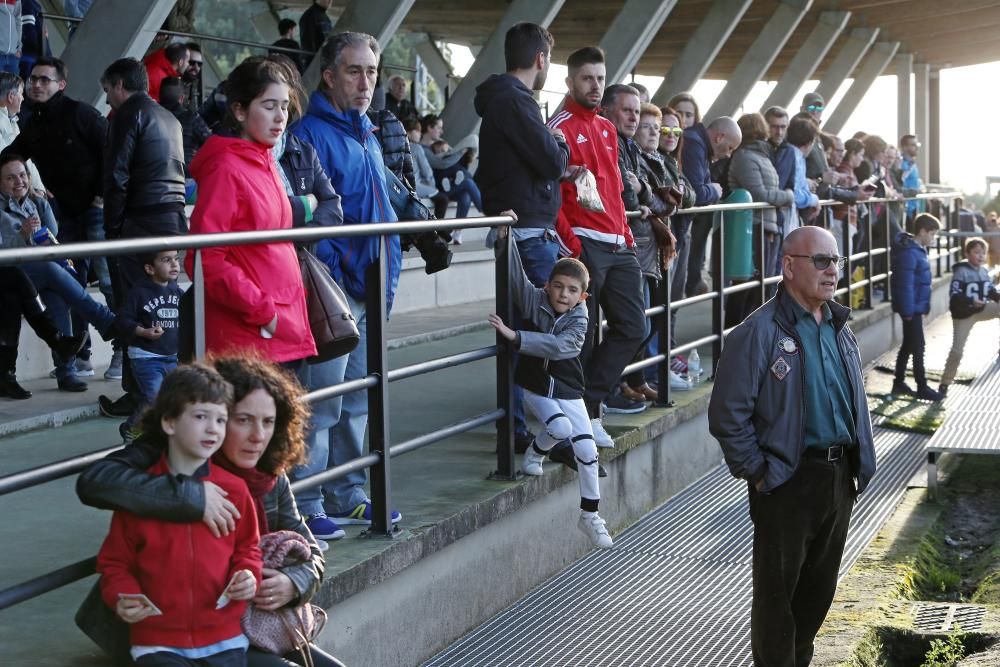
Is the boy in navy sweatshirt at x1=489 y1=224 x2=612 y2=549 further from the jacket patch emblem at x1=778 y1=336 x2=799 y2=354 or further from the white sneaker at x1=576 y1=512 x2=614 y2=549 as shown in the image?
the jacket patch emblem at x1=778 y1=336 x2=799 y2=354

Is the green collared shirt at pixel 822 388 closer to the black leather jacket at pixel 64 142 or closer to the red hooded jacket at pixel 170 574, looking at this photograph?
the red hooded jacket at pixel 170 574

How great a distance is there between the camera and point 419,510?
5348 mm

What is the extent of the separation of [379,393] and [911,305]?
784 centimetres

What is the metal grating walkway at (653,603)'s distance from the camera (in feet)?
17.5

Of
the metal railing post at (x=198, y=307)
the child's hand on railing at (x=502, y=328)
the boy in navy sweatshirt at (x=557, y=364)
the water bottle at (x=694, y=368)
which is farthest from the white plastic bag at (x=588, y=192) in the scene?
the metal railing post at (x=198, y=307)

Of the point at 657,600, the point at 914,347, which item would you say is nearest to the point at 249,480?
the point at 657,600

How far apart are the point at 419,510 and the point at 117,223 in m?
2.64

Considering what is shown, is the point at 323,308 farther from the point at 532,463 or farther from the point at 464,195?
the point at 464,195

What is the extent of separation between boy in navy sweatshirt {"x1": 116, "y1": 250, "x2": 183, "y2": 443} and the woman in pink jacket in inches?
29.0

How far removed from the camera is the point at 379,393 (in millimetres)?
4945

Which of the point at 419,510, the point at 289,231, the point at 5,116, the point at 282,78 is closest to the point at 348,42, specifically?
the point at 282,78

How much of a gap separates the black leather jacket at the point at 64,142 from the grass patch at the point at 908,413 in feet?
19.0

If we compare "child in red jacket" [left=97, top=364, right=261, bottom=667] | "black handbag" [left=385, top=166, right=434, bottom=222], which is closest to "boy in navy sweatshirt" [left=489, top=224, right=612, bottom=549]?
"black handbag" [left=385, top=166, right=434, bottom=222]

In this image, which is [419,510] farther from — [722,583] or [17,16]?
[17,16]
